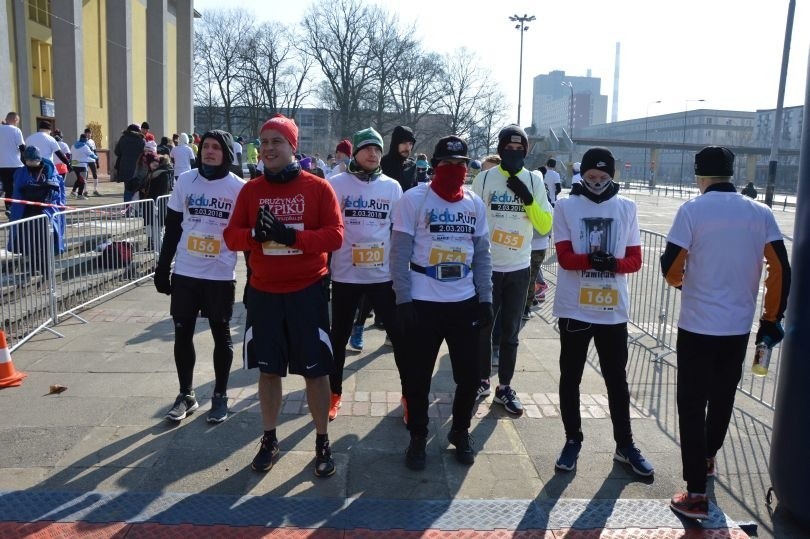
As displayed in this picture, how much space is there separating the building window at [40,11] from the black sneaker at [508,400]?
21896mm

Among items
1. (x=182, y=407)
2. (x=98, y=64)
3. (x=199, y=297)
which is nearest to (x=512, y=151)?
(x=199, y=297)

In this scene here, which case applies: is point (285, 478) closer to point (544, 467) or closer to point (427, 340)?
point (427, 340)

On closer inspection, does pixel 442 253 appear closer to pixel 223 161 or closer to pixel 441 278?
pixel 441 278

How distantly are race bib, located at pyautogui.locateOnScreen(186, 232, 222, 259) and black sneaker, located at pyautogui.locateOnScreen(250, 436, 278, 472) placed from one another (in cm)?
136

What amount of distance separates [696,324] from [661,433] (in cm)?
146

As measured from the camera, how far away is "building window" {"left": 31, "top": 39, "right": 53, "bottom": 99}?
2105cm

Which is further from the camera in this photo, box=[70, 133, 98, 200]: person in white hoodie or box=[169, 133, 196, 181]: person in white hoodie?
box=[70, 133, 98, 200]: person in white hoodie

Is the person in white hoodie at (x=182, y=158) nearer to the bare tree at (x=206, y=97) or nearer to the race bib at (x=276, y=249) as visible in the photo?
the race bib at (x=276, y=249)

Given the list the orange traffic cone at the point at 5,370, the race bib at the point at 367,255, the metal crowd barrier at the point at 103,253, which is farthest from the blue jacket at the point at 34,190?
the race bib at the point at 367,255

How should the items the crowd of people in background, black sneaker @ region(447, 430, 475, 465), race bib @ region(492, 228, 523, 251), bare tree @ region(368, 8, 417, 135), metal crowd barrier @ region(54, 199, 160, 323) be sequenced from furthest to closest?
1. bare tree @ region(368, 8, 417, 135)
2. metal crowd barrier @ region(54, 199, 160, 323)
3. race bib @ region(492, 228, 523, 251)
4. black sneaker @ region(447, 430, 475, 465)
5. the crowd of people in background

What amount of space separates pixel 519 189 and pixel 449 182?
3.50ft

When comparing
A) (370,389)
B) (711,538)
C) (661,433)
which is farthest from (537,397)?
(711,538)

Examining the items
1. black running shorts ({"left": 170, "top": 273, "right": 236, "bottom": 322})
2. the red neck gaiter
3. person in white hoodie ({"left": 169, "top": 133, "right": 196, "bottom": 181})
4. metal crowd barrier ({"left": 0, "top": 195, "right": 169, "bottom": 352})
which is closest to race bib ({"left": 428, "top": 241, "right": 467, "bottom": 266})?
the red neck gaiter

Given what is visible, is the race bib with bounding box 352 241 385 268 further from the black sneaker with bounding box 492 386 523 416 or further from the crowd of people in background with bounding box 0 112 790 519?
the black sneaker with bounding box 492 386 523 416
